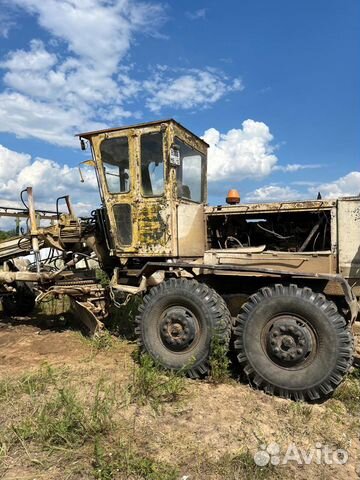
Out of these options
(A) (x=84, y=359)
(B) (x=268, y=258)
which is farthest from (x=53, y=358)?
(B) (x=268, y=258)

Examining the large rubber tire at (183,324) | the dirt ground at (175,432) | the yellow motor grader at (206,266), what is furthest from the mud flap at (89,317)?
the large rubber tire at (183,324)

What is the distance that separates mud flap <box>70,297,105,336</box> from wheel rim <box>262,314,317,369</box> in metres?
2.98

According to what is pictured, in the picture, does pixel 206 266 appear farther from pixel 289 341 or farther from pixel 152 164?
pixel 152 164

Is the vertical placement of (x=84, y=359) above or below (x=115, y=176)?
below

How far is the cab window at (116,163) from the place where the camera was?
627 cm

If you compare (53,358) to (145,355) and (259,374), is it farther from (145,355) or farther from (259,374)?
(259,374)

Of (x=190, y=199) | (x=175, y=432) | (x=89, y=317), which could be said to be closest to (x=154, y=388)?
(x=175, y=432)

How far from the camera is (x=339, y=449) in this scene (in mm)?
3641

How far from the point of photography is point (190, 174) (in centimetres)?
676

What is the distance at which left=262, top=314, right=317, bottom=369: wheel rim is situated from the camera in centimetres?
468

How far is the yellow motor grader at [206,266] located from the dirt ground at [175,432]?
0.41 meters

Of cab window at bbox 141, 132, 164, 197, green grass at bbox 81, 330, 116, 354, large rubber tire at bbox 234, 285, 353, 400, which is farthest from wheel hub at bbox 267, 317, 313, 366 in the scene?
green grass at bbox 81, 330, 116, 354

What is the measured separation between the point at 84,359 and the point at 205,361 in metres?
1.79

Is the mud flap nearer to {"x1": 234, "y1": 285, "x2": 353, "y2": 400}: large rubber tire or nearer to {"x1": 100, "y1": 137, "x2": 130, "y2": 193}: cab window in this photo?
{"x1": 100, "y1": 137, "x2": 130, "y2": 193}: cab window
